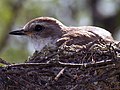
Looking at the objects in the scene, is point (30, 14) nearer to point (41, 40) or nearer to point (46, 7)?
point (46, 7)

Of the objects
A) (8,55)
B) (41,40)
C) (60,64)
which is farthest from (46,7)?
(60,64)

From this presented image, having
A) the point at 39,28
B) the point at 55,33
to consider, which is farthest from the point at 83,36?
the point at 39,28

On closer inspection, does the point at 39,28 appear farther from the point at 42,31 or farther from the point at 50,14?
the point at 50,14

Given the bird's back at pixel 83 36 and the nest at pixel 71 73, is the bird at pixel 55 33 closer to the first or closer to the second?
the bird's back at pixel 83 36

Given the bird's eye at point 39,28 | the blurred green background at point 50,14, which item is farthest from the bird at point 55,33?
the blurred green background at point 50,14

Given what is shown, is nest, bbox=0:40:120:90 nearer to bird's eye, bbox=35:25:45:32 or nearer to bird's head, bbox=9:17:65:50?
bird's head, bbox=9:17:65:50

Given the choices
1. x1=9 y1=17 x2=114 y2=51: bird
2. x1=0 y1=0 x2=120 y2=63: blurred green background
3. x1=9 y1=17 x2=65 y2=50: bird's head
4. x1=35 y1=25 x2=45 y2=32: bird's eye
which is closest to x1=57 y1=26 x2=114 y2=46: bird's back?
x1=9 y1=17 x2=114 y2=51: bird
